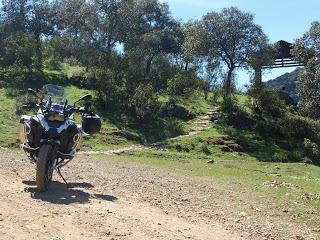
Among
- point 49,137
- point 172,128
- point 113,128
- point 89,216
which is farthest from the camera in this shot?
point 172,128

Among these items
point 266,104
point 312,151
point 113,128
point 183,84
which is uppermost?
point 183,84

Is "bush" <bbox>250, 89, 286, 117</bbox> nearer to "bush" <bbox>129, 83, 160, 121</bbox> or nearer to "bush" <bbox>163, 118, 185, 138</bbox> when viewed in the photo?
"bush" <bbox>163, 118, 185, 138</bbox>

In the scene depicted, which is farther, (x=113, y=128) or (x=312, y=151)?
(x=312, y=151)

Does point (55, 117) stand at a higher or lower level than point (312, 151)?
higher

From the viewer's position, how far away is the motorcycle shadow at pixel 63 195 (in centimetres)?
886

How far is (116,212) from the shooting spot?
324 inches

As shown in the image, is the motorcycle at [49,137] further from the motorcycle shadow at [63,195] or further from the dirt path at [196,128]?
the dirt path at [196,128]

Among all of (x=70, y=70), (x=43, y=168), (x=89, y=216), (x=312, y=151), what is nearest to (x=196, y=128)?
(x=312, y=151)

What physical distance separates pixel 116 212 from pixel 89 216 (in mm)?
624

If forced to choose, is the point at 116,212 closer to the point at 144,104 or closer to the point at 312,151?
the point at 312,151

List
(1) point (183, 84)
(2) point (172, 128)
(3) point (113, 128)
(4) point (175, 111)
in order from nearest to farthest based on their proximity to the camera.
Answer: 1. (3) point (113, 128)
2. (2) point (172, 128)
3. (4) point (175, 111)
4. (1) point (183, 84)

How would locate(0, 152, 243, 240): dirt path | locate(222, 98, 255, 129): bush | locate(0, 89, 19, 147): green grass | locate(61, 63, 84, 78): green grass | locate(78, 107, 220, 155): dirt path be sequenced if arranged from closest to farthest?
locate(0, 152, 243, 240): dirt path → locate(0, 89, 19, 147): green grass → locate(78, 107, 220, 155): dirt path → locate(222, 98, 255, 129): bush → locate(61, 63, 84, 78): green grass

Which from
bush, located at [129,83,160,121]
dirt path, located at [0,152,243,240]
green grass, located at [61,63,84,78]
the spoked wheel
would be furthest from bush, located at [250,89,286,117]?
the spoked wheel

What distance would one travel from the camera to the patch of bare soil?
6.99m
